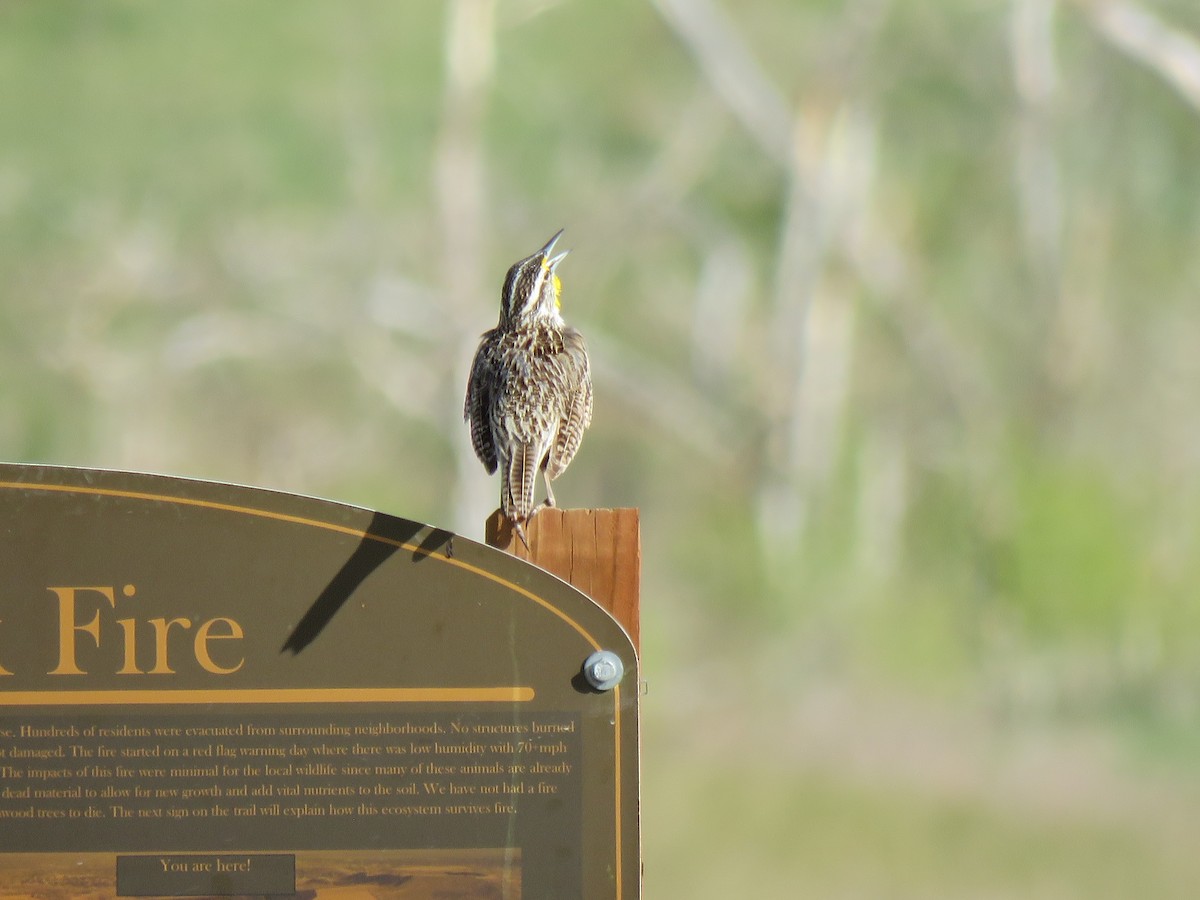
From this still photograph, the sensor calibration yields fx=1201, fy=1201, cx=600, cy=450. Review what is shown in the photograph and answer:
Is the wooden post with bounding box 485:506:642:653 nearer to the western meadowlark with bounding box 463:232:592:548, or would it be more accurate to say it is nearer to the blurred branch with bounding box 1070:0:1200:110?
the western meadowlark with bounding box 463:232:592:548

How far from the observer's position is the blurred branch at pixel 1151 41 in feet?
21.5

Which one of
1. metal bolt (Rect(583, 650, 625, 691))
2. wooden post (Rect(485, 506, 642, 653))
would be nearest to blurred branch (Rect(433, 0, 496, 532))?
wooden post (Rect(485, 506, 642, 653))

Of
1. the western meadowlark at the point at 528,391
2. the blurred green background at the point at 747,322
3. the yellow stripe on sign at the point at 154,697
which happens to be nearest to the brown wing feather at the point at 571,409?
the western meadowlark at the point at 528,391

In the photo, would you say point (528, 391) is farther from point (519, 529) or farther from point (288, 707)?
point (288, 707)

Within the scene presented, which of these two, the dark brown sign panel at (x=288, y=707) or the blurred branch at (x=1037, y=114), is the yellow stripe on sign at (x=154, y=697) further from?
the blurred branch at (x=1037, y=114)

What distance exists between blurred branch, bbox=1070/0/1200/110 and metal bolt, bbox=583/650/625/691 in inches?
234

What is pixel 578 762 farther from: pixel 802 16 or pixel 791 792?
pixel 802 16

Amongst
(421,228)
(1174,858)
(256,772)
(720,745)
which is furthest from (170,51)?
(1174,858)

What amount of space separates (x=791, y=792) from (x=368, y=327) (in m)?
3.48

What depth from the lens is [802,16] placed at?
666 cm

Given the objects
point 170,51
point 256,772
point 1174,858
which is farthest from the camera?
point 170,51

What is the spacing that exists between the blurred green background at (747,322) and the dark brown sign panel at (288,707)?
4.50 metres

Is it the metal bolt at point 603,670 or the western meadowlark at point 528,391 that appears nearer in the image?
the metal bolt at point 603,670

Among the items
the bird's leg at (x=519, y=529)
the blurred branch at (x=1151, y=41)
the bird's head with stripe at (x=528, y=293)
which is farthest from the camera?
the blurred branch at (x=1151, y=41)
